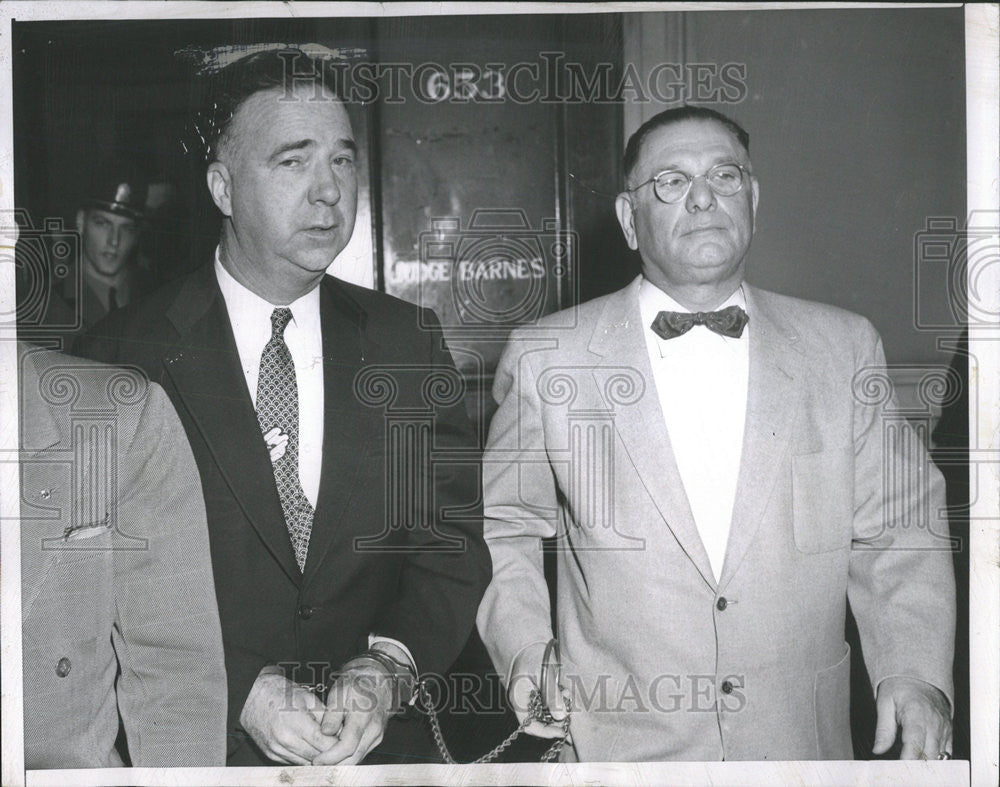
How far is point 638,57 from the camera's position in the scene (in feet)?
5.83

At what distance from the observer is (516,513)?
1.76m

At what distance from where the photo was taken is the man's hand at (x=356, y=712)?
1.76 m

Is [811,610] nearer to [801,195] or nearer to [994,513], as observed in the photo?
[994,513]

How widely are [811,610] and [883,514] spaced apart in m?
0.24

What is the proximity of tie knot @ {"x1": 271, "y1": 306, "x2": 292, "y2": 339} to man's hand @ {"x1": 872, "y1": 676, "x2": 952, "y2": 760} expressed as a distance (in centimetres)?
133

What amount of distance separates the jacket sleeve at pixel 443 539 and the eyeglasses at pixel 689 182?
0.50m

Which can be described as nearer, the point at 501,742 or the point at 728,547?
the point at 728,547

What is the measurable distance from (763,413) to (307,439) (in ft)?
2.83

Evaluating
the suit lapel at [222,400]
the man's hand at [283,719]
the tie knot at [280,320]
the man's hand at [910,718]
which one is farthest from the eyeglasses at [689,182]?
the man's hand at [283,719]

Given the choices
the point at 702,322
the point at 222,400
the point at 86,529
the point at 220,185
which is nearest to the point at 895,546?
the point at 702,322

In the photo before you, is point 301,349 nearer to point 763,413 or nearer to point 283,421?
point 283,421

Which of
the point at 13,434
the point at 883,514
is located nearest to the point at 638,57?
the point at 883,514

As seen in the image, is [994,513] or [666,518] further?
[994,513]

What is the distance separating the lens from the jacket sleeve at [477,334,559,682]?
5.74 feet
